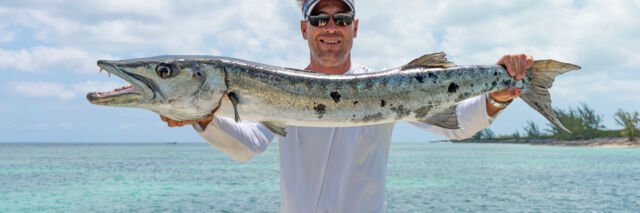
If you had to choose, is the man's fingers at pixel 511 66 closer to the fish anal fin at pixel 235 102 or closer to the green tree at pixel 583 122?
the fish anal fin at pixel 235 102

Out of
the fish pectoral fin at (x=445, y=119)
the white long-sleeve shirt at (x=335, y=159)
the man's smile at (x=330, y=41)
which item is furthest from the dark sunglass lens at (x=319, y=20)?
the fish pectoral fin at (x=445, y=119)

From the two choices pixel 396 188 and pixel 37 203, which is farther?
pixel 396 188

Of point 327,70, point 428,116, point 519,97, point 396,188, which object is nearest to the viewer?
point 428,116

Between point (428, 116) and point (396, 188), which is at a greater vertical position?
point (428, 116)

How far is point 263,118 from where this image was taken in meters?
3.05

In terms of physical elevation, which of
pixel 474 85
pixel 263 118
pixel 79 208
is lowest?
pixel 79 208

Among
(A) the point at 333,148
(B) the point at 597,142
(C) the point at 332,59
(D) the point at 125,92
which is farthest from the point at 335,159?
(B) the point at 597,142

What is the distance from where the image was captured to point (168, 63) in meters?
2.94

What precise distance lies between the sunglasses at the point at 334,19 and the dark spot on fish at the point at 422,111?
1081 millimetres

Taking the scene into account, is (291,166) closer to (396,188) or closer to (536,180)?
(396,188)

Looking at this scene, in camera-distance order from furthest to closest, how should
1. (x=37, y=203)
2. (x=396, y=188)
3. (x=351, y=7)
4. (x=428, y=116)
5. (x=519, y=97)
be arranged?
(x=396, y=188) < (x=37, y=203) < (x=351, y=7) < (x=519, y=97) < (x=428, y=116)

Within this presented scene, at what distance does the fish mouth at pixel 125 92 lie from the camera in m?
2.81

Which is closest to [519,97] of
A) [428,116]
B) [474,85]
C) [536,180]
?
[474,85]

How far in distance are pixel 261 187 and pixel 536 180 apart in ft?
51.9
